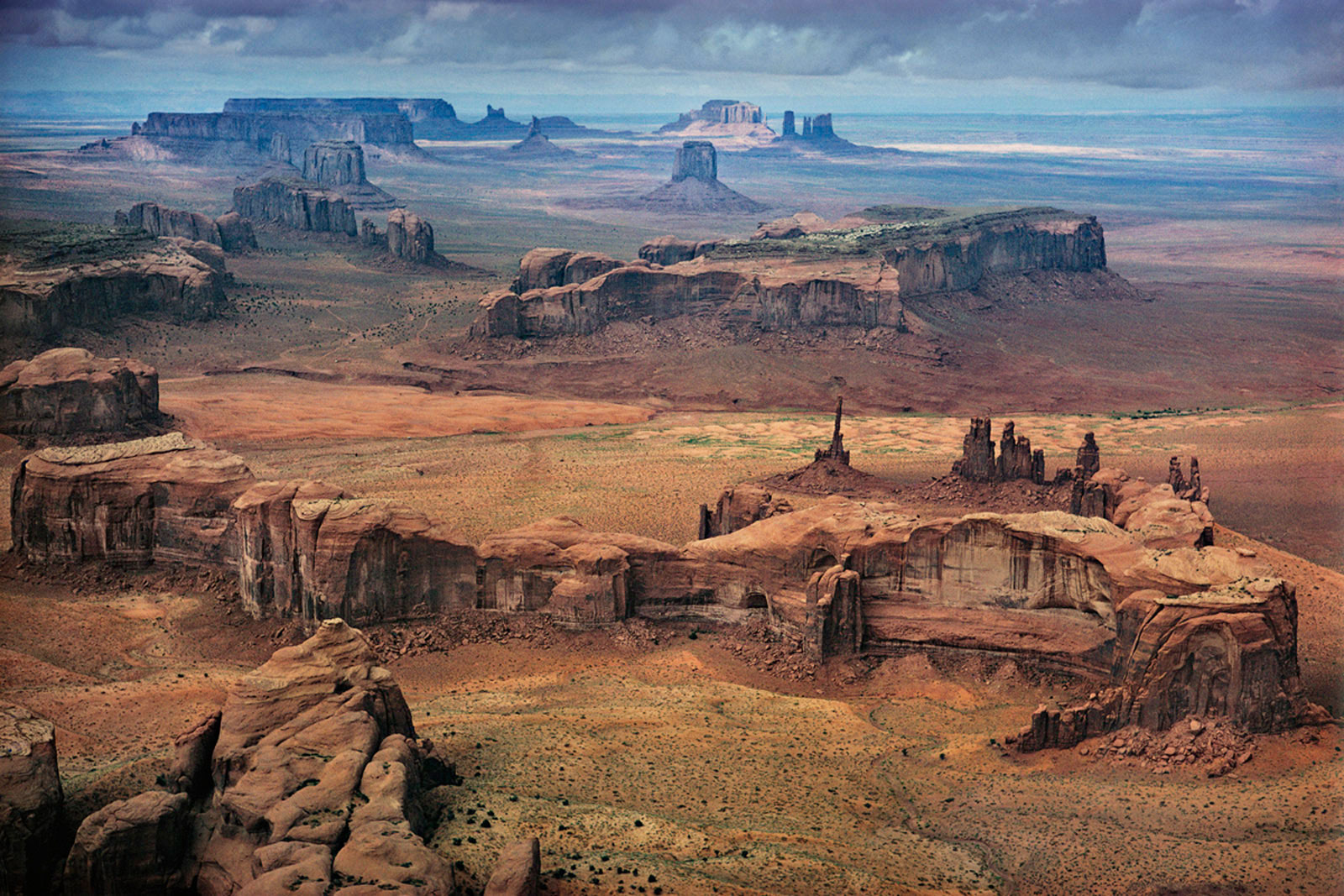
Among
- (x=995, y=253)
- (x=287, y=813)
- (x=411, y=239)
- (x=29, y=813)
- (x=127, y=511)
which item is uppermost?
(x=995, y=253)

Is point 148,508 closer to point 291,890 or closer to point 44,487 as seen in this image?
point 44,487

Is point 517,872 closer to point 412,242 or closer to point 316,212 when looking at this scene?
point 412,242

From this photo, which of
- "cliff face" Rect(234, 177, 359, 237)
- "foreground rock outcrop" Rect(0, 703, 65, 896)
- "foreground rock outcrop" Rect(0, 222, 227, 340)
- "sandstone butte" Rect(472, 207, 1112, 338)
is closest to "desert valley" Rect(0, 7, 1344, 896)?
"foreground rock outcrop" Rect(0, 703, 65, 896)

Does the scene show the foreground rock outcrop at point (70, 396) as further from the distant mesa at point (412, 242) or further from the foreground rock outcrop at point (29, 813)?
the distant mesa at point (412, 242)

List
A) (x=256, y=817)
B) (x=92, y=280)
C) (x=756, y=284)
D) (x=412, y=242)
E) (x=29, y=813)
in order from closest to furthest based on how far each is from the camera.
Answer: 1. (x=29, y=813)
2. (x=256, y=817)
3. (x=92, y=280)
4. (x=756, y=284)
5. (x=412, y=242)

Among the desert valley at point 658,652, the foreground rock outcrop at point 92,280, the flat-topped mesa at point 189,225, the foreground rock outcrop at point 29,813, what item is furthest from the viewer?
the flat-topped mesa at point 189,225

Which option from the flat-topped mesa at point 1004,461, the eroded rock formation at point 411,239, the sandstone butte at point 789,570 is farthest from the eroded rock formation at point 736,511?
the eroded rock formation at point 411,239

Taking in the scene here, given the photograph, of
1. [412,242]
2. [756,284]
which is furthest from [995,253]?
[412,242]

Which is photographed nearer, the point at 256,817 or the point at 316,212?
the point at 256,817
